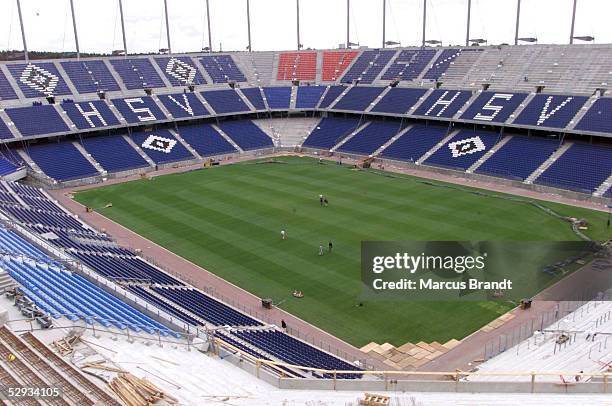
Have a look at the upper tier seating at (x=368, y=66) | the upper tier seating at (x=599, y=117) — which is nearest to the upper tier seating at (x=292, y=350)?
the upper tier seating at (x=599, y=117)

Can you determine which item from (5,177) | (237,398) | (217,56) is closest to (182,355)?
(237,398)

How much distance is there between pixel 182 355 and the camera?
16109 millimetres

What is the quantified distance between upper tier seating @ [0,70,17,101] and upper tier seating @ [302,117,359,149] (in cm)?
3470

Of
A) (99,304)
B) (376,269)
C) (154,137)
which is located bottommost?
(376,269)

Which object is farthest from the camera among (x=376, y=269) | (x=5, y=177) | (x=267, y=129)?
(x=267, y=129)

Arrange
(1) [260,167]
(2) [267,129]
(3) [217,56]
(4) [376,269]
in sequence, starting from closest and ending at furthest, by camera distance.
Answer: (4) [376,269] → (1) [260,167] → (2) [267,129] → (3) [217,56]

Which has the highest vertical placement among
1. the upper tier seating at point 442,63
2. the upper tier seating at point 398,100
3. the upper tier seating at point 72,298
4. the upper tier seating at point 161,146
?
the upper tier seating at point 442,63

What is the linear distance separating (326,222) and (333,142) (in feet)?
91.3

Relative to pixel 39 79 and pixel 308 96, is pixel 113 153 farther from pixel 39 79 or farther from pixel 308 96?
pixel 308 96

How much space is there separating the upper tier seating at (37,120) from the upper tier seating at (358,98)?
33922mm

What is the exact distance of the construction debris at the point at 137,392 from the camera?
1275cm

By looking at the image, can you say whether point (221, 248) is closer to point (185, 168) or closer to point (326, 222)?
point (326, 222)

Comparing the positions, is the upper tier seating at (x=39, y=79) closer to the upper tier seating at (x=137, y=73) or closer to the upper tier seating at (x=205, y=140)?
the upper tier seating at (x=137, y=73)

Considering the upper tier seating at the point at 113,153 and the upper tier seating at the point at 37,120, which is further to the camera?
the upper tier seating at the point at 113,153
